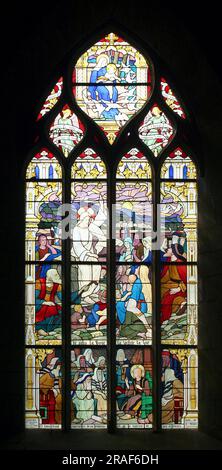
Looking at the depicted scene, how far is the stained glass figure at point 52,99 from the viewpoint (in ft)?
35.0

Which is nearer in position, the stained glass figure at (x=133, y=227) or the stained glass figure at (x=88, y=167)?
the stained glass figure at (x=133, y=227)

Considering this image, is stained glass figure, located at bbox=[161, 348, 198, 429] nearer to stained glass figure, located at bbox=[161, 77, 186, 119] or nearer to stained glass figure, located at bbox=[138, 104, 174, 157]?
stained glass figure, located at bbox=[138, 104, 174, 157]

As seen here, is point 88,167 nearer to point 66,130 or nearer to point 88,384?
point 66,130

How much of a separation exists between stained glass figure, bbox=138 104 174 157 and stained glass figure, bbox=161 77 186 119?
0.10 meters

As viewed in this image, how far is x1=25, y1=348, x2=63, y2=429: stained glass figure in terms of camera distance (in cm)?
1023

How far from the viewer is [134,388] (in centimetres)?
1029

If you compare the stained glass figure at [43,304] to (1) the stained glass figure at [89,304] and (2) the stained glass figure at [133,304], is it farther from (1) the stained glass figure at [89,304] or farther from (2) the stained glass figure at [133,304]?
(2) the stained glass figure at [133,304]

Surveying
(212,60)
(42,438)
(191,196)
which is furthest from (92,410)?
(212,60)


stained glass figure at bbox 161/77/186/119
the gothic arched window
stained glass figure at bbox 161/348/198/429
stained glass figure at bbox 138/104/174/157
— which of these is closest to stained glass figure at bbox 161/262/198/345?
the gothic arched window

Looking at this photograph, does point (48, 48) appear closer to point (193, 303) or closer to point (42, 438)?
point (193, 303)

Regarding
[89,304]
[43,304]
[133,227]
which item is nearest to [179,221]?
[133,227]

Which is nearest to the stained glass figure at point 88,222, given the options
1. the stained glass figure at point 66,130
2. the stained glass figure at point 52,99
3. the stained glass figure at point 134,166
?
the stained glass figure at point 134,166

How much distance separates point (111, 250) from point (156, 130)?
108 cm

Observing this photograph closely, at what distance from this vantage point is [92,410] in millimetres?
10258
